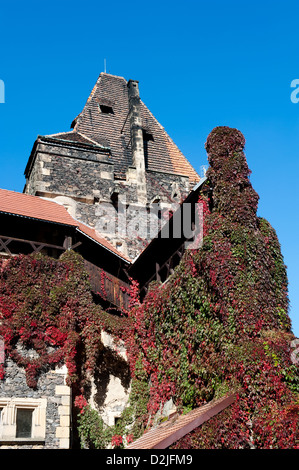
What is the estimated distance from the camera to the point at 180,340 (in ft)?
41.0

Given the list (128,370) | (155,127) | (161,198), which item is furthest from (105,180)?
(128,370)

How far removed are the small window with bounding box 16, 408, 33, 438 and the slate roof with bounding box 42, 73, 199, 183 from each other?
35.7 ft

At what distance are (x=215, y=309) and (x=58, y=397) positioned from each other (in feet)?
12.5

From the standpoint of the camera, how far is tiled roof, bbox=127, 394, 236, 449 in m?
9.95

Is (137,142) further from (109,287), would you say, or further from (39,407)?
(39,407)

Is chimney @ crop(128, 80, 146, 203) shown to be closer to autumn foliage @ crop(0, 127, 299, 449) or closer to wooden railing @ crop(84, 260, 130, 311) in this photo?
wooden railing @ crop(84, 260, 130, 311)

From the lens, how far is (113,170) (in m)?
21.2

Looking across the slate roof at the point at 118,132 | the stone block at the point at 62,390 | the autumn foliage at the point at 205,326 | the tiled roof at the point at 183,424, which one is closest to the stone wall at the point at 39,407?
the stone block at the point at 62,390

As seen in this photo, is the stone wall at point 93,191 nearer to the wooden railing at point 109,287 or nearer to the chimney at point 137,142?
the chimney at point 137,142

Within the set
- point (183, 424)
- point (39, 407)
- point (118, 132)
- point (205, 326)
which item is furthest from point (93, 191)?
point (183, 424)

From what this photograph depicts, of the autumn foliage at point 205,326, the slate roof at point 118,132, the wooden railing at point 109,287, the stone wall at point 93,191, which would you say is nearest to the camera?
the autumn foliage at point 205,326

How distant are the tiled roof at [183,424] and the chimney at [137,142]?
423 inches

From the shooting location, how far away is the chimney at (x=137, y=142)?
2144cm

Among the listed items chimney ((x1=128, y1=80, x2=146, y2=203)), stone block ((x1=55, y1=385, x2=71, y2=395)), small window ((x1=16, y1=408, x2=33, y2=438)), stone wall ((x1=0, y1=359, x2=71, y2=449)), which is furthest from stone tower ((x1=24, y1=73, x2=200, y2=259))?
small window ((x1=16, y1=408, x2=33, y2=438))
